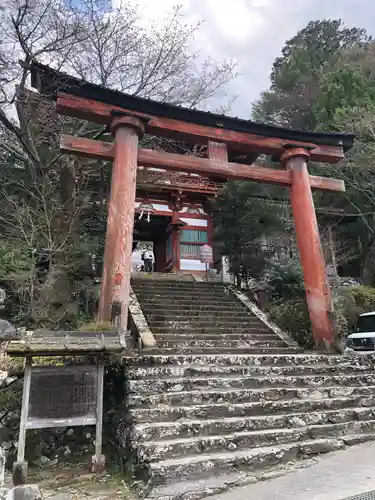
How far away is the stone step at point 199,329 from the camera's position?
847 centimetres

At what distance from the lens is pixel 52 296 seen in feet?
30.5

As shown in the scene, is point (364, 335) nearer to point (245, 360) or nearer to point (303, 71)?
point (245, 360)

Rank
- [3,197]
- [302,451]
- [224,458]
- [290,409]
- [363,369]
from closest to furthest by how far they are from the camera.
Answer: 1. [224,458]
2. [302,451]
3. [290,409]
4. [363,369]
5. [3,197]

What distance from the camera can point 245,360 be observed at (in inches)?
259

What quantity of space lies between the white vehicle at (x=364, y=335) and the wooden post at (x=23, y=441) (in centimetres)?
890

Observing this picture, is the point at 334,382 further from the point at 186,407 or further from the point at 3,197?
the point at 3,197

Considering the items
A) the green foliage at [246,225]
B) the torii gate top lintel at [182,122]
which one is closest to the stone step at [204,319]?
the green foliage at [246,225]

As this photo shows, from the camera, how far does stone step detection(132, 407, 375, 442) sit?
4.58 metres

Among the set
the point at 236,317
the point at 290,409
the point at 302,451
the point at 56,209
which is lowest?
the point at 302,451

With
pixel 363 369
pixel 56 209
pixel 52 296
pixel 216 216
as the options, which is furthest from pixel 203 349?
pixel 216 216

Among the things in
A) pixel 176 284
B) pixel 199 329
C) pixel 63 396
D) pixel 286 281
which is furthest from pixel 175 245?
pixel 63 396

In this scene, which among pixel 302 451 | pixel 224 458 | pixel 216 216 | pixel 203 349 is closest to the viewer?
pixel 224 458

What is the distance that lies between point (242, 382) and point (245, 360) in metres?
0.74

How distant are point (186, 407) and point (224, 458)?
3.17ft
